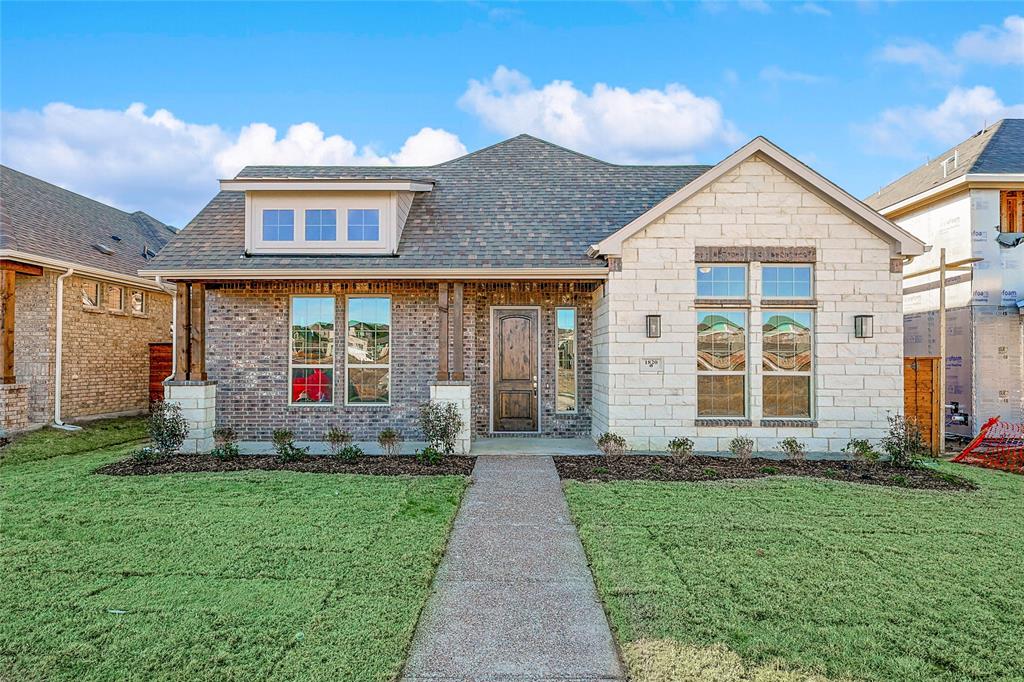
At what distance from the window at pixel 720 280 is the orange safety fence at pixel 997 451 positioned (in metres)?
4.50

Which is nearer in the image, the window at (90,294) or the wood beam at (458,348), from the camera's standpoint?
the wood beam at (458,348)

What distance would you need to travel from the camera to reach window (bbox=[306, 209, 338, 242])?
10.1 meters

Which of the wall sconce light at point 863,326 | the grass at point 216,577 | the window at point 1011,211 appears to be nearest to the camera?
the grass at point 216,577

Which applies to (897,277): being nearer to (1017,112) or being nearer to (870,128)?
(1017,112)

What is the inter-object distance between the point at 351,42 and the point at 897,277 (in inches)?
468

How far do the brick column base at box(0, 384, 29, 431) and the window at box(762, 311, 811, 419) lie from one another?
14.6 meters

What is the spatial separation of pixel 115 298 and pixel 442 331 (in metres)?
9.69

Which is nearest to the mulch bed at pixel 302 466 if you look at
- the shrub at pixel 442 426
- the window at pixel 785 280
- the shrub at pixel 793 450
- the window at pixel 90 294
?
the shrub at pixel 442 426

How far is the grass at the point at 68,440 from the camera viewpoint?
30.4ft

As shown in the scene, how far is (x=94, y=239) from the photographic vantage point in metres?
14.4

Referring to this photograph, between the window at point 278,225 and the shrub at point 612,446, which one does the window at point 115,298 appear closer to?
the window at point 278,225

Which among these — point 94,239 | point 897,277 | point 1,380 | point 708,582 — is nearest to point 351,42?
point 94,239

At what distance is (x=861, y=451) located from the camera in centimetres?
802

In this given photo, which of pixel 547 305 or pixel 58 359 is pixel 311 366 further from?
pixel 58 359
